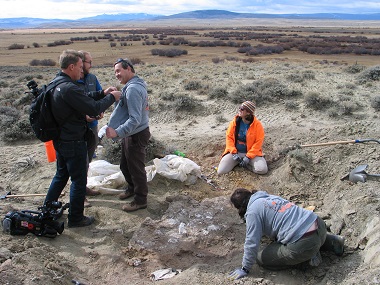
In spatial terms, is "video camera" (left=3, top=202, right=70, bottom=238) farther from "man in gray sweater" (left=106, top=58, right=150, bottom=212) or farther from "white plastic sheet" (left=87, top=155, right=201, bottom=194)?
"white plastic sheet" (left=87, top=155, right=201, bottom=194)

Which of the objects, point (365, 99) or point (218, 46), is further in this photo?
point (218, 46)

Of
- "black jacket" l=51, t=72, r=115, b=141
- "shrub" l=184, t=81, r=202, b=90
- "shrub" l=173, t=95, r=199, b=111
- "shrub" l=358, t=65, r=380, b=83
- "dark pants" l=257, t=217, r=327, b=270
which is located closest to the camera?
"dark pants" l=257, t=217, r=327, b=270

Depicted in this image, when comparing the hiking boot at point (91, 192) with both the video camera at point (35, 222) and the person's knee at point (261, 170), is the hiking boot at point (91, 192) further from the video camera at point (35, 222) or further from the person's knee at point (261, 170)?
the person's knee at point (261, 170)

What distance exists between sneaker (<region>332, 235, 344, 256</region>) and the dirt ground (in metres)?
0.09

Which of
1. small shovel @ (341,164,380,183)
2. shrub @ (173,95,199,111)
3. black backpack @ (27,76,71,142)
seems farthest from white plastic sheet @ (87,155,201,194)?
shrub @ (173,95,199,111)

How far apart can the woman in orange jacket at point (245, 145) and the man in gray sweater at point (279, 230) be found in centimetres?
256

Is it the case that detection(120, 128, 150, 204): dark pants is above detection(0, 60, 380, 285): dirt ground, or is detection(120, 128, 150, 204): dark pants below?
above

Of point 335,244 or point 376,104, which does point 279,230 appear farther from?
point 376,104

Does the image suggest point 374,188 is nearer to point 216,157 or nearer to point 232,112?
point 216,157

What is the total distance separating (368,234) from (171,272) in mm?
2174

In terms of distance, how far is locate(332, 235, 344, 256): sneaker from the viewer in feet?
12.0

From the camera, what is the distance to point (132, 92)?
159 inches

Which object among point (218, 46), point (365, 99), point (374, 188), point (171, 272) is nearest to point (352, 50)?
point (218, 46)

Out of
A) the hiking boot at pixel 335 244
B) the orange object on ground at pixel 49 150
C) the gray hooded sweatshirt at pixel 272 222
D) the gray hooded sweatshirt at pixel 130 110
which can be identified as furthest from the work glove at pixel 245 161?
the orange object on ground at pixel 49 150
